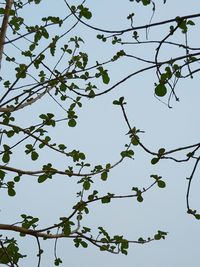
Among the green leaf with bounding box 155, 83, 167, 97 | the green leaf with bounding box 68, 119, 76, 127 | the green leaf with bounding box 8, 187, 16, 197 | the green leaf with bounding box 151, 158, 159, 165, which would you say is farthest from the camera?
the green leaf with bounding box 68, 119, 76, 127

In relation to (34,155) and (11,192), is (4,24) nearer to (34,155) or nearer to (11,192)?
(34,155)

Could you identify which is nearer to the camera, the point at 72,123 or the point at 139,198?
the point at 139,198

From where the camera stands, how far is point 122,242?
306 centimetres

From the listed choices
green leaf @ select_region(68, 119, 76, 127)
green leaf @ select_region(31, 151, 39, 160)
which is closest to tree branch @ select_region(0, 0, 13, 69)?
green leaf @ select_region(68, 119, 76, 127)

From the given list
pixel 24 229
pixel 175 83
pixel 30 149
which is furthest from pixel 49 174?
pixel 175 83

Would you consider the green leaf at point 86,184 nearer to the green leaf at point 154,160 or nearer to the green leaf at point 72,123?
the green leaf at point 72,123

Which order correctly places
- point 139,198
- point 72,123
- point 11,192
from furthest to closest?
point 72,123 < point 11,192 < point 139,198

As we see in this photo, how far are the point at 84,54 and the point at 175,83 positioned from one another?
94.9 inches

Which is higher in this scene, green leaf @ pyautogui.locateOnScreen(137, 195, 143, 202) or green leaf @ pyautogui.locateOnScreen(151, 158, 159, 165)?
green leaf @ pyautogui.locateOnScreen(137, 195, 143, 202)

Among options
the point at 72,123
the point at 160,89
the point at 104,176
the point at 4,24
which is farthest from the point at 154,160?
the point at 4,24

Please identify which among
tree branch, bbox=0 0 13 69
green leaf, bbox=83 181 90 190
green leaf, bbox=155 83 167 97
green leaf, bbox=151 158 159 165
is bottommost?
green leaf, bbox=151 158 159 165

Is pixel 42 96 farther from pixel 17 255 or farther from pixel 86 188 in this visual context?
pixel 17 255

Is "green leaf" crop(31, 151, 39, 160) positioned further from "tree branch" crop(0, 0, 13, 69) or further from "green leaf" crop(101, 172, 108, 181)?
"tree branch" crop(0, 0, 13, 69)

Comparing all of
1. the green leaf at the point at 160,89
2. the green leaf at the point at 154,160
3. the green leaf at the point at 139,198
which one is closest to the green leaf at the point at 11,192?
the green leaf at the point at 139,198
